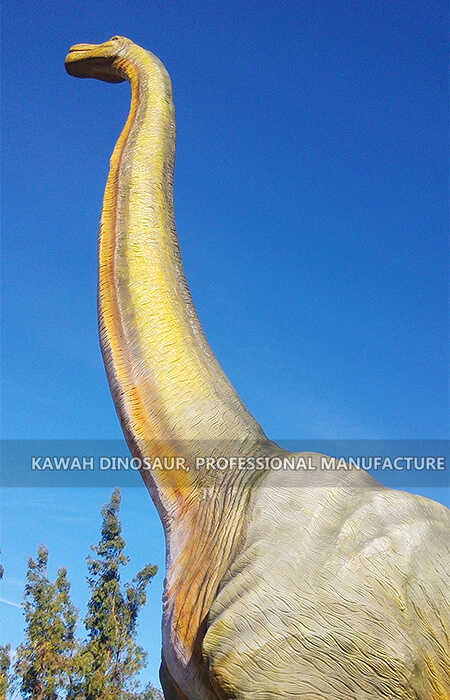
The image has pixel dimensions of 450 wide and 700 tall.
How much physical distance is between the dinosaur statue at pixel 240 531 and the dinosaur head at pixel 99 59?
102 cm

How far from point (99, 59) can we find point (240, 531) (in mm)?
3277

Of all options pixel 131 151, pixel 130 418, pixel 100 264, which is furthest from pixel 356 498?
pixel 131 151

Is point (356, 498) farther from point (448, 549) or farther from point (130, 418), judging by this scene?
point (130, 418)

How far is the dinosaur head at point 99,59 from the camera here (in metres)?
4.34

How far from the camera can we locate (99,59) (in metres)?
4.48

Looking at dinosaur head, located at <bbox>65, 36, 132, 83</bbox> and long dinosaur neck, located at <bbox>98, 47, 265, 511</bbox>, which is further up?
dinosaur head, located at <bbox>65, 36, 132, 83</bbox>

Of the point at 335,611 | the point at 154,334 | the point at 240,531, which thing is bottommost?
the point at 335,611

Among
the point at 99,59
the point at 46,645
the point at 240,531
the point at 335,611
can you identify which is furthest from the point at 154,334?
the point at 46,645

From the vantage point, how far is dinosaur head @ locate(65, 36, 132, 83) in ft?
14.3

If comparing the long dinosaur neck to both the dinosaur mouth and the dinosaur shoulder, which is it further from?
the dinosaur mouth

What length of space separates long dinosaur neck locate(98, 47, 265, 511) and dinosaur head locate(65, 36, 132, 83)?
35.3 inches

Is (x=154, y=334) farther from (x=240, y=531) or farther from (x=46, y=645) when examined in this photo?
(x=46, y=645)

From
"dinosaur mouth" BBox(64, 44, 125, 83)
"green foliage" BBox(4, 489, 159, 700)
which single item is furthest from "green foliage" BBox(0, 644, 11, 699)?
"dinosaur mouth" BBox(64, 44, 125, 83)

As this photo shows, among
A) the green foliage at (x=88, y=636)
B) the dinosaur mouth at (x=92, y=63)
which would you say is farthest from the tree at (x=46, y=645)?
the dinosaur mouth at (x=92, y=63)
